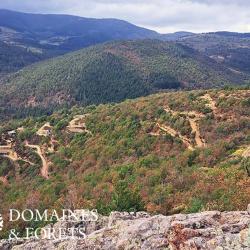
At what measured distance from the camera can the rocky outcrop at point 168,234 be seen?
1311 centimetres

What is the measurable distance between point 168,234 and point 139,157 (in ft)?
123

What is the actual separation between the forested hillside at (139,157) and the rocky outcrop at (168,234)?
310 inches

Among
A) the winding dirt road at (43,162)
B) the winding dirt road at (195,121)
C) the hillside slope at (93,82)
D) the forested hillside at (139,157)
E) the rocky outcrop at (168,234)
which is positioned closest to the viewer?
the rocky outcrop at (168,234)

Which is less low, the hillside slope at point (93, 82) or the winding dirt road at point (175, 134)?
the winding dirt road at point (175, 134)

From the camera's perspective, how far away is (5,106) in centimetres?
16650

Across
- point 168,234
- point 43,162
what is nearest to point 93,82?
point 43,162

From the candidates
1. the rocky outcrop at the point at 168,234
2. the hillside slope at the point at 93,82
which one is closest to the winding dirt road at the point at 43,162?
the rocky outcrop at the point at 168,234

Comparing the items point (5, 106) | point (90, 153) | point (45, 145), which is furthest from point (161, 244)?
point (5, 106)

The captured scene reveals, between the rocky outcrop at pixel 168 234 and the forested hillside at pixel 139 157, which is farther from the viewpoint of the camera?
the forested hillside at pixel 139 157

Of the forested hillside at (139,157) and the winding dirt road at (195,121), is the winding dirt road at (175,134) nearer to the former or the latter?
the forested hillside at (139,157)

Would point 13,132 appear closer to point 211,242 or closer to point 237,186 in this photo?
point 237,186

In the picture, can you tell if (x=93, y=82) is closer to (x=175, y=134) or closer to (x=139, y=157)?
(x=175, y=134)

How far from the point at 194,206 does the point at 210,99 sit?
126ft

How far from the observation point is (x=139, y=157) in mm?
51969
